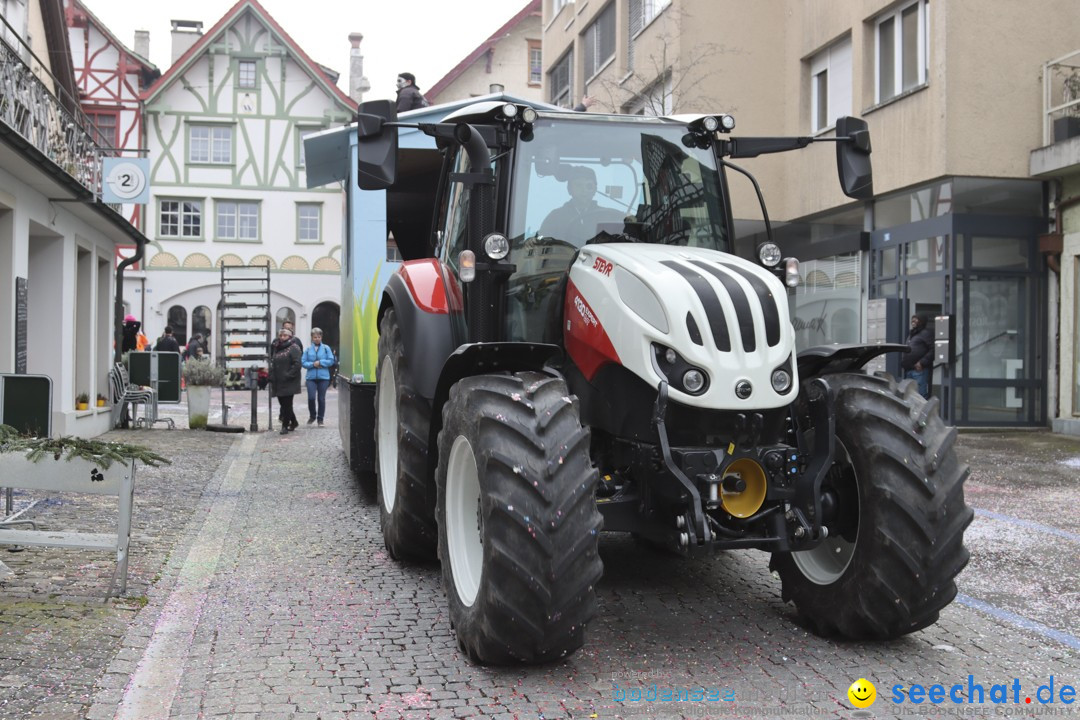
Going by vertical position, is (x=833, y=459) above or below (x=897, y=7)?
below

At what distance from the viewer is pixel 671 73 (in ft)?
70.5

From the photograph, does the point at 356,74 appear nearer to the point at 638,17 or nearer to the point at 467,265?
the point at 638,17

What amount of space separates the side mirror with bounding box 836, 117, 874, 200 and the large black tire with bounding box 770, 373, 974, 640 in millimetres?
1156

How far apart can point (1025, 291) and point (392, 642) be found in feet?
46.3

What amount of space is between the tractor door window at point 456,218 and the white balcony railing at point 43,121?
5.66m

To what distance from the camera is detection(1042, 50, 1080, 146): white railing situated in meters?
15.3

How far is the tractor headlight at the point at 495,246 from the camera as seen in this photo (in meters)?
5.30

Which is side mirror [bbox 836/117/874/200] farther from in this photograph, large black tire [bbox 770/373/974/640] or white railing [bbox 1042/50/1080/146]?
white railing [bbox 1042/50/1080/146]

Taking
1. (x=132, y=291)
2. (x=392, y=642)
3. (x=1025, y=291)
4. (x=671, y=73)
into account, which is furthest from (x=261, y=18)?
(x=392, y=642)

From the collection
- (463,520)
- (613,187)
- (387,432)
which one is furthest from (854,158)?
(387,432)

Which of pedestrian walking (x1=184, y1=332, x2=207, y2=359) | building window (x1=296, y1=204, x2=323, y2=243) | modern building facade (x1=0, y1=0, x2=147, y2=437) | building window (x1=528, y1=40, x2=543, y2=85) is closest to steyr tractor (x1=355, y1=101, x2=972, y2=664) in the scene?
modern building facade (x1=0, y1=0, x2=147, y2=437)

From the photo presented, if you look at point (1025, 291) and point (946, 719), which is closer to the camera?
point (946, 719)

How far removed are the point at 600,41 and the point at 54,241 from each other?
54.5 ft

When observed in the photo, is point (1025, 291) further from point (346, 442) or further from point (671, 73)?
point (346, 442)
